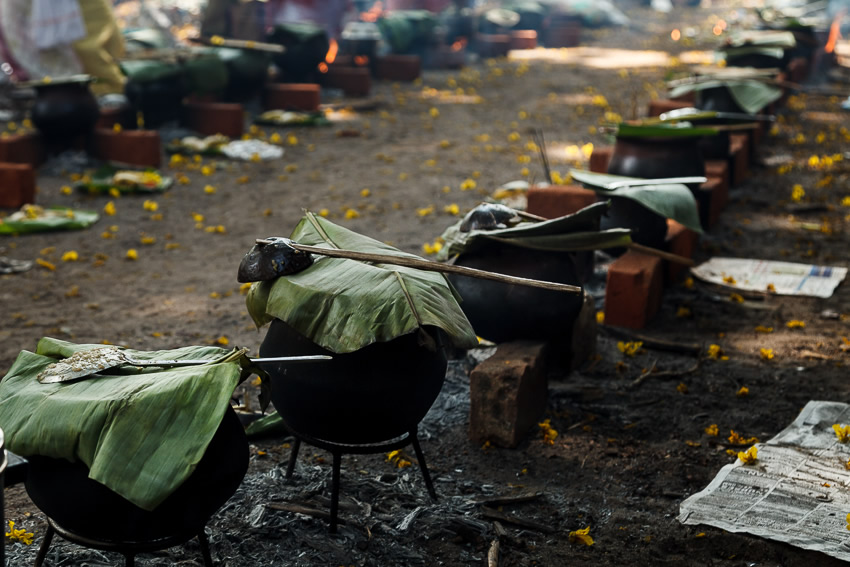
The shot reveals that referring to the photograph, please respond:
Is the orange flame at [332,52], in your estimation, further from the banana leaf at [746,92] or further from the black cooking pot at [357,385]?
the black cooking pot at [357,385]

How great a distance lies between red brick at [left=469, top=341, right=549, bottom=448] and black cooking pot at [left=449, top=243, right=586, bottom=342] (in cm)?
18

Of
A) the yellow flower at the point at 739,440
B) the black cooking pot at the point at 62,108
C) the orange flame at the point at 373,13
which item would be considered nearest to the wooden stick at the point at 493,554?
the yellow flower at the point at 739,440

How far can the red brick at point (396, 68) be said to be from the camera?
47.8ft

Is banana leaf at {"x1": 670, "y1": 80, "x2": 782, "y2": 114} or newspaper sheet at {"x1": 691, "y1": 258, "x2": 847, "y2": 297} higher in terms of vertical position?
banana leaf at {"x1": 670, "y1": 80, "x2": 782, "y2": 114}

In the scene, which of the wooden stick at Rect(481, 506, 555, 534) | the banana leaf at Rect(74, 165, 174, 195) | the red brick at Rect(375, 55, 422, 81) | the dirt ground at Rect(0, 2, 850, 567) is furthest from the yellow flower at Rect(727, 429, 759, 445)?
the red brick at Rect(375, 55, 422, 81)

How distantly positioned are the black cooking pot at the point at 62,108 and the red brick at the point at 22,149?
0.13 meters

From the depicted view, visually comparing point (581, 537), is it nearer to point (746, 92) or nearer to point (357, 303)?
point (357, 303)

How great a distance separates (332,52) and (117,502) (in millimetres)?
12421

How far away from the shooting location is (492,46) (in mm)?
18125

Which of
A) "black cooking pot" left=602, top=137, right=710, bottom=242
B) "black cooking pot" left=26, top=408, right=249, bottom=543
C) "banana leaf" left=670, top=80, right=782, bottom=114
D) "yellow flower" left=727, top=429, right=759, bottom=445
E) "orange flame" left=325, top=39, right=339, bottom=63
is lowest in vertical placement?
"yellow flower" left=727, top=429, right=759, bottom=445

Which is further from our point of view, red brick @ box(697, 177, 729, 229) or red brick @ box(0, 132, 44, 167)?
red brick @ box(0, 132, 44, 167)

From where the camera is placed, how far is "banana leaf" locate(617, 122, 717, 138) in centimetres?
566

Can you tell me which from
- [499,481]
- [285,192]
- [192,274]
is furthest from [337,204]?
[499,481]

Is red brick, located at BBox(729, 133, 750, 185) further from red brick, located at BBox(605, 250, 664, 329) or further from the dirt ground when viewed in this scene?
red brick, located at BBox(605, 250, 664, 329)
